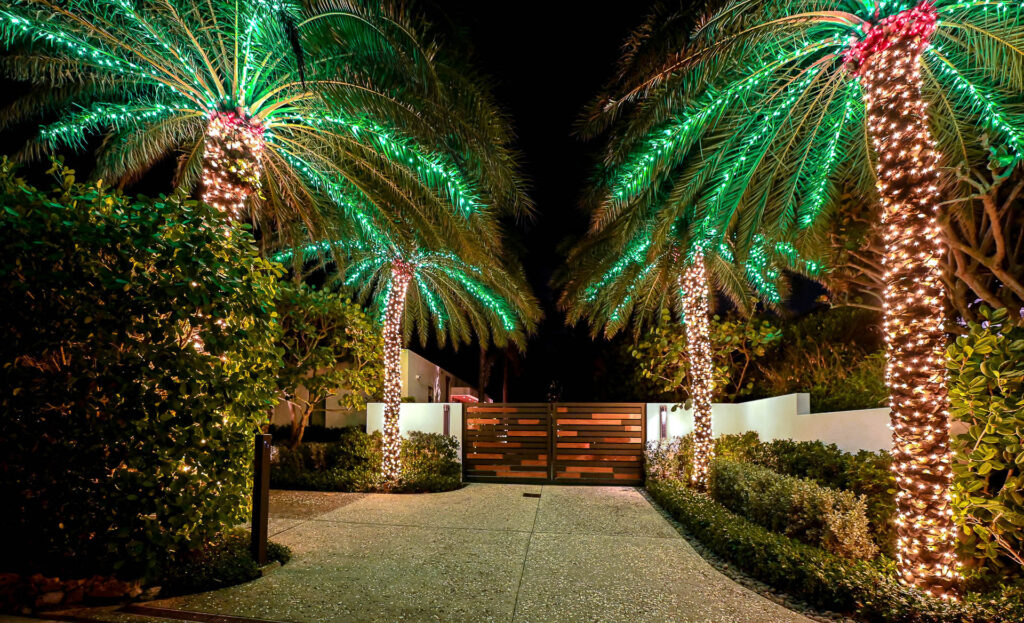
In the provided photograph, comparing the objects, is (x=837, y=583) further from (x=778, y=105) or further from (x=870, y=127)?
(x=778, y=105)

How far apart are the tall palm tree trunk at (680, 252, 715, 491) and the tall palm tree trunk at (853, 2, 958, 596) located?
194 inches

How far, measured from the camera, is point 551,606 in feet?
14.0

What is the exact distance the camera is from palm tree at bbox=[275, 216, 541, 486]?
8914 millimetres

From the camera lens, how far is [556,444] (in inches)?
484

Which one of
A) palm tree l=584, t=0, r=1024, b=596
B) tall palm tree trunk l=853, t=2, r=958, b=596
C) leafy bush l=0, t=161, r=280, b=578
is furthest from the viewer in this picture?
A: palm tree l=584, t=0, r=1024, b=596

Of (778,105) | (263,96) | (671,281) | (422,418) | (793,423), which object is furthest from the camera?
(422,418)

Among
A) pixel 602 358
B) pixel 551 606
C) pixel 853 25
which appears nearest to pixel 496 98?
pixel 853 25

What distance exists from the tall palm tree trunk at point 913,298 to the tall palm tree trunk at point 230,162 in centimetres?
710

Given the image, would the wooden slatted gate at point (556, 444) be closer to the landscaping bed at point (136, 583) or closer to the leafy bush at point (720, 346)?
the leafy bush at point (720, 346)

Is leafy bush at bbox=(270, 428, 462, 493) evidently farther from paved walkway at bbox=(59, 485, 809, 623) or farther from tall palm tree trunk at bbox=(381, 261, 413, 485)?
paved walkway at bbox=(59, 485, 809, 623)

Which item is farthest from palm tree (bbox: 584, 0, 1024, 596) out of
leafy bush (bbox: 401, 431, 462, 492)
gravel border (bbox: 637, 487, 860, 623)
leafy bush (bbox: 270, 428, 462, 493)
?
leafy bush (bbox: 270, 428, 462, 493)

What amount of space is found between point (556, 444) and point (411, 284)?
5.79 metres

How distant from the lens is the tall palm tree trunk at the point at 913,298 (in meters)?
4.31

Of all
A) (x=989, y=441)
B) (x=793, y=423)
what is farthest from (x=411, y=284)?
(x=989, y=441)
